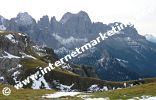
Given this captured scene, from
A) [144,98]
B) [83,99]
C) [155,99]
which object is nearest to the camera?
[155,99]

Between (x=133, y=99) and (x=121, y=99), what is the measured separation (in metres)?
2.30

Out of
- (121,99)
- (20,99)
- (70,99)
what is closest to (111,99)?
(121,99)

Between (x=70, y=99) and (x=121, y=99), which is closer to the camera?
(x=121, y=99)

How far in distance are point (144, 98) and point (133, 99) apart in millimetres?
2191

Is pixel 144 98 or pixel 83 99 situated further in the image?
pixel 83 99

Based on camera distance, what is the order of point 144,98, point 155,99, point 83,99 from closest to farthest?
point 155,99
point 144,98
point 83,99

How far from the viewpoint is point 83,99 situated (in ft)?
222

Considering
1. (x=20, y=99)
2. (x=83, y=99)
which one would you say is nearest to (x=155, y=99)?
(x=83, y=99)

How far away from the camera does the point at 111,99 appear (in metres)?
64.9

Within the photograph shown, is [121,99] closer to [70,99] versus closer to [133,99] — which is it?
[133,99]

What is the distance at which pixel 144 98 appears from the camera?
206ft

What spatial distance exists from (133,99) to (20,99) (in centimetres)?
2208

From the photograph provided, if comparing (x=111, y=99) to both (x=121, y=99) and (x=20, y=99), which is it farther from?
(x=20, y=99)

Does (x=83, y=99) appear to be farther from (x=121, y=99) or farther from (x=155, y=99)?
(x=155, y=99)
